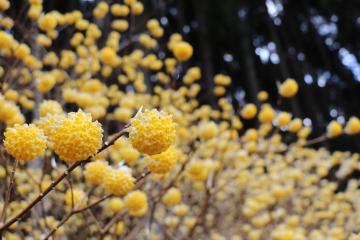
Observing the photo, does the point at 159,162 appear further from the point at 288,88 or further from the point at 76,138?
the point at 288,88

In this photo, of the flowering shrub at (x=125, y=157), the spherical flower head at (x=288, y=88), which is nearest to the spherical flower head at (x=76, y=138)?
the flowering shrub at (x=125, y=157)

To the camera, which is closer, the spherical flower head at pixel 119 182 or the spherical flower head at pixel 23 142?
the spherical flower head at pixel 23 142

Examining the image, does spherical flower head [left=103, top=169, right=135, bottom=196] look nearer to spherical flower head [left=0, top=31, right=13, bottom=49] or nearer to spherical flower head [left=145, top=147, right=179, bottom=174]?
spherical flower head [left=145, top=147, right=179, bottom=174]

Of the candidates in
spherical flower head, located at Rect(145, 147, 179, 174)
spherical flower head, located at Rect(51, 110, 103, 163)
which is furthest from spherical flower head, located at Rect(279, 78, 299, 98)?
spherical flower head, located at Rect(51, 110, 103, 163)

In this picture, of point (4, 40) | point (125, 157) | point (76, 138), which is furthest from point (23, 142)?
point (4, 40)

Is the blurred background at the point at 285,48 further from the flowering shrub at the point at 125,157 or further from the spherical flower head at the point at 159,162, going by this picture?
the spherical flower head at the point at 159,162

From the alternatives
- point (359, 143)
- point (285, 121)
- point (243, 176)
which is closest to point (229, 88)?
point (359, 143)
